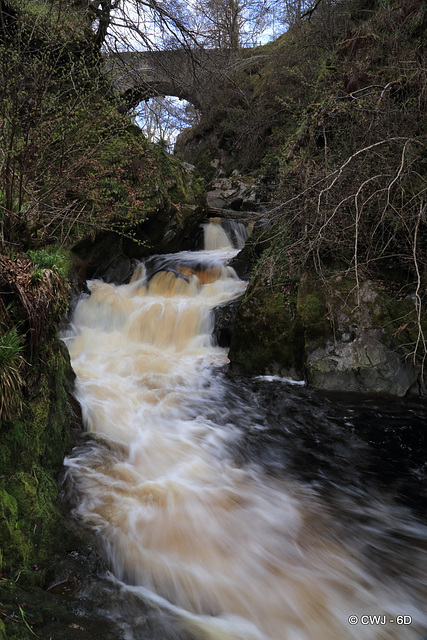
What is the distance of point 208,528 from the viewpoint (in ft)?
9.95

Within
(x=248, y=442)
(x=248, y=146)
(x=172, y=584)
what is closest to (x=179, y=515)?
(x=172, y=584)

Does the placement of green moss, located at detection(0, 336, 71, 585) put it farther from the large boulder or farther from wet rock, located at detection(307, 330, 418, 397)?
wet rock, located at detection(307, 330, 418, 397)

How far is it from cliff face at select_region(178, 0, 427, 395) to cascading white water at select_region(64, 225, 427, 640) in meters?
1.67

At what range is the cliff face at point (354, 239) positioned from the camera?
5113 millimetres

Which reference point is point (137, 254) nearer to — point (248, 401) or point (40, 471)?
point (248, 401)

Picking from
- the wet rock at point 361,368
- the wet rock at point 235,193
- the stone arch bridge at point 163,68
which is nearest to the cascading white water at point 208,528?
the wet rock at point 361,368

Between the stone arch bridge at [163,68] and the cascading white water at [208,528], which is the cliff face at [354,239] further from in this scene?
the cascading white water at [208,528]

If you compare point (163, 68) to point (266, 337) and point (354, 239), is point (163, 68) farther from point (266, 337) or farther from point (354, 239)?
point (266, 337)

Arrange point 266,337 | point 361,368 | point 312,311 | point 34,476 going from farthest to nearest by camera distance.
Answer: point 266,337 → point 312,311 → point 361,368 → point 34,476

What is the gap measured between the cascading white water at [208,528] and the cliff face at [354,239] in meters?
1.67

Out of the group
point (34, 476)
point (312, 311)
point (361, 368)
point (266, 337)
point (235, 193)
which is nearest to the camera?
point (34, 476)

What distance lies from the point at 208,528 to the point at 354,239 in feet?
Answer: 14.7

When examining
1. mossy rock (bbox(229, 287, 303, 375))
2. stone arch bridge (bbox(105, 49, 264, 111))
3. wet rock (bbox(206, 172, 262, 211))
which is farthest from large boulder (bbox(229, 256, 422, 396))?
wet rock (bbox(206, 172, 262, 211))

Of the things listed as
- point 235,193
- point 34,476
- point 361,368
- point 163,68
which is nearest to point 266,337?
point 361,368
